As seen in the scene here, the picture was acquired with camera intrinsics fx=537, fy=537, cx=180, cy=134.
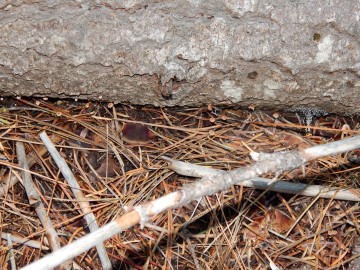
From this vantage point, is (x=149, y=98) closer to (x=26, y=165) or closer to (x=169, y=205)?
(x=26, y=165)

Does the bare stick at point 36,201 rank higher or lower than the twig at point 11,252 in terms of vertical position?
higher

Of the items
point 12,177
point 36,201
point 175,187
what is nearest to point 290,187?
point 175,187

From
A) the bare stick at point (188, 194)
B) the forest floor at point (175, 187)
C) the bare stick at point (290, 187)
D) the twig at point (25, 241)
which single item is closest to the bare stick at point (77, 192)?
the forest floor at point (175, 187)

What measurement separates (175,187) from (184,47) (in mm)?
523

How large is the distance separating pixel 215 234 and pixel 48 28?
0.92 metres

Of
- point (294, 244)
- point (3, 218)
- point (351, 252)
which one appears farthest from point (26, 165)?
point (351, 252)

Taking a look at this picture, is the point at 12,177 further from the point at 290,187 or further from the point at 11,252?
the point at 290,187

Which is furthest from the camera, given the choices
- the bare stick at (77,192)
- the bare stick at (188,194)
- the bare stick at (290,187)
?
the bare stick at (290,187)

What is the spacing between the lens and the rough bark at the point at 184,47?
1.74m

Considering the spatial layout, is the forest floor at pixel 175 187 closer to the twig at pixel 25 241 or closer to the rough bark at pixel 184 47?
the twig at pixel 25 241

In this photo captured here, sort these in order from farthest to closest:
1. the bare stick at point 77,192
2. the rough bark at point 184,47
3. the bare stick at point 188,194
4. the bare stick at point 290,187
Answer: the bare stick at point 290,187, the bare stick at point 77,192, the rough bark at point 184,47, the bare stick at point 188,194

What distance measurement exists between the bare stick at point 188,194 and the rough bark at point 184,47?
34cm

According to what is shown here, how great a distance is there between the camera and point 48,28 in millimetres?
1763

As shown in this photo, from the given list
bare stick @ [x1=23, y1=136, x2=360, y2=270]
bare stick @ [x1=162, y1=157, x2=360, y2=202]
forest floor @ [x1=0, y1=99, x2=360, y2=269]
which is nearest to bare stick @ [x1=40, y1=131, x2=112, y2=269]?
forest floor @ [x1=0, y1=99, x2=360, y2=269]
